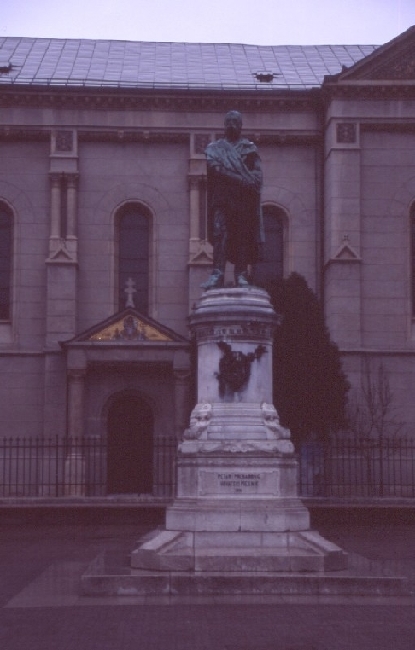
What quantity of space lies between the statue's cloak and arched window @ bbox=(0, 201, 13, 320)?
77.7 ft

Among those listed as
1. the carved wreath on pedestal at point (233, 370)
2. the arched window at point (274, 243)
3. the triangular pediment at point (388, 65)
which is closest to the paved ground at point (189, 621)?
the carved wreath on pedestal at point (233, 370)

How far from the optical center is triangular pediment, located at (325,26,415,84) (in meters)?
37.9

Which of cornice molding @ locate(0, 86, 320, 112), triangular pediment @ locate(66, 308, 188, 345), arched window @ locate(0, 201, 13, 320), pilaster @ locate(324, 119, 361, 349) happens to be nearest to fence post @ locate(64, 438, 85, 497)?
triangular pediment @ locate(66, 308, 188, 345)

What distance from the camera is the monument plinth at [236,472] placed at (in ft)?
46.3

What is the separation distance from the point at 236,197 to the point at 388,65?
23754 millimetres

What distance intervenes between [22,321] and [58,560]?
20.3 metres

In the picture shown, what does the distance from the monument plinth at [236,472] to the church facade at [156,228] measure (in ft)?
69.1

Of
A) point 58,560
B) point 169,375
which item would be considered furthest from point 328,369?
point 58,560

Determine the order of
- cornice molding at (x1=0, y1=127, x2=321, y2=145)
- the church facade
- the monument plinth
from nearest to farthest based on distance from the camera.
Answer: the monument plinth < the church facade < cornice molding at (x1=0, y1=127, x2=321, y2=145)

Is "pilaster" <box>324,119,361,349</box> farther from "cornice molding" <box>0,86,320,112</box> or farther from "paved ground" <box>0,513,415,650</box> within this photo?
"paved ground" <box>0,513,415,650</box>

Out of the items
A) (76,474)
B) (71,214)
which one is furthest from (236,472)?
(71,214)

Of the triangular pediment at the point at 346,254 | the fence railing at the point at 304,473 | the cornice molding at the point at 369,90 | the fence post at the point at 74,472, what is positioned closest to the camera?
the fence railing at the point at 304,473

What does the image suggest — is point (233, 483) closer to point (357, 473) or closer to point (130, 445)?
point (357, 473)

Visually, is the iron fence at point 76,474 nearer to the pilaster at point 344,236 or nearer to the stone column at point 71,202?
the pilaster at point 344,236
